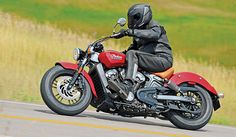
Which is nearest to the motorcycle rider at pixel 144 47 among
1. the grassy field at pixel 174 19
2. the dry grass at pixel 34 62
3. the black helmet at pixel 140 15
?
the black helmet at pixel 140 15

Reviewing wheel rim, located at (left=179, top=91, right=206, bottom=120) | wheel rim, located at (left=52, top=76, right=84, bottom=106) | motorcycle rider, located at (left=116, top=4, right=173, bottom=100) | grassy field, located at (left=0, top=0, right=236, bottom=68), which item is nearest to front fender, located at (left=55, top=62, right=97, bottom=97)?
wheel rim, located at (left=52, top=76, right=84, bottom=106)

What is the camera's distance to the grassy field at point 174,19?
39031 millimetres

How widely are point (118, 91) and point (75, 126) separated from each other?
60.6 inches

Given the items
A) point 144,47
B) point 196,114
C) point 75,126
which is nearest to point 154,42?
point 144,47

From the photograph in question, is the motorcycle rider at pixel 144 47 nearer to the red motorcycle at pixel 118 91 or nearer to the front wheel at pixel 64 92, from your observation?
the red motorcycle at pixel 118 91

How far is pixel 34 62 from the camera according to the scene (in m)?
18.9

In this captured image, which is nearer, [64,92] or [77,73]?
[64,92]

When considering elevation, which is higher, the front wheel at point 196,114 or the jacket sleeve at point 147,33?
the jacket sleeve at point 147,33

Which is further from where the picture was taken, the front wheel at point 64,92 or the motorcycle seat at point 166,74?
the motorcycle seat at point 166,74

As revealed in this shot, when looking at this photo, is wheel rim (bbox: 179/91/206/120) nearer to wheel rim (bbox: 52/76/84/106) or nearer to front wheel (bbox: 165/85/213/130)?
front wheel (bbox: 165/85/213/130)

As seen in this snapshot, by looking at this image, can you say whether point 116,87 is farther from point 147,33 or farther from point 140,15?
point 140,15

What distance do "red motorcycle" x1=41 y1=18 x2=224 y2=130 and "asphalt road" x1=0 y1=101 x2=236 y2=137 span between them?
0.65 ft

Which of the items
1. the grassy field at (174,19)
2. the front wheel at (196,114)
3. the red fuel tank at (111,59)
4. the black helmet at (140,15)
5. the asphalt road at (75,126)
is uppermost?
the grassy field at (174,19)

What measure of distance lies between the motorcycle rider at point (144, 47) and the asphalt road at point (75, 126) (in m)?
0.78
